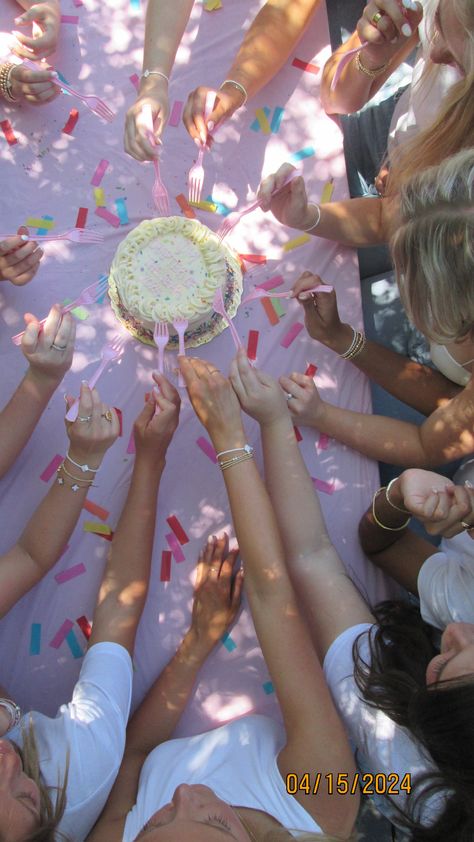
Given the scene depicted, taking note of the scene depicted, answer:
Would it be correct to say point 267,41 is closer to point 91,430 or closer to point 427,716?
point 91,430

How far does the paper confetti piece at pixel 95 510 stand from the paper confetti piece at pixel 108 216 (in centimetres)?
86

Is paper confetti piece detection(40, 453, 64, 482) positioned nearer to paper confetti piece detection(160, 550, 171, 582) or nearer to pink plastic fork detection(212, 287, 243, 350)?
paper confetti piece detection(160, 550, 171, 582)

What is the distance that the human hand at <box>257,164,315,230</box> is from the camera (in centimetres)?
176

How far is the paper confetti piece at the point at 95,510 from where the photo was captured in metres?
1.79

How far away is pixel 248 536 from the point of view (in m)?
1.61

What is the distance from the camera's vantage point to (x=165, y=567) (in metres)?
1.78

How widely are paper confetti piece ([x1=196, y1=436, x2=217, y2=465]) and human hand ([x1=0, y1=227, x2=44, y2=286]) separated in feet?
2.29

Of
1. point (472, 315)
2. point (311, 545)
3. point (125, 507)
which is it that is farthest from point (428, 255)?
point (125, 507)

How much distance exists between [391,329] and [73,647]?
1540mm

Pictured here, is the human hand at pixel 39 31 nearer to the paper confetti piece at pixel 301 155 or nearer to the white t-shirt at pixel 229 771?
the paper confetti piece at pixel 301 155

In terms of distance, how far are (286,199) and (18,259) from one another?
798mm

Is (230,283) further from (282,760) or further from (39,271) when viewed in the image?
(282,760)

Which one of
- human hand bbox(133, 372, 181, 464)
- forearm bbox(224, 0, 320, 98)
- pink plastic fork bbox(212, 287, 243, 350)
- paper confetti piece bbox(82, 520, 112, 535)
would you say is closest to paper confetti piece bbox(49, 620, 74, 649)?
paper confetti piece bbox(82, 520, 112, 535)

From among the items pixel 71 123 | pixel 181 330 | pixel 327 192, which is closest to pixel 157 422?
pixel 181 330
